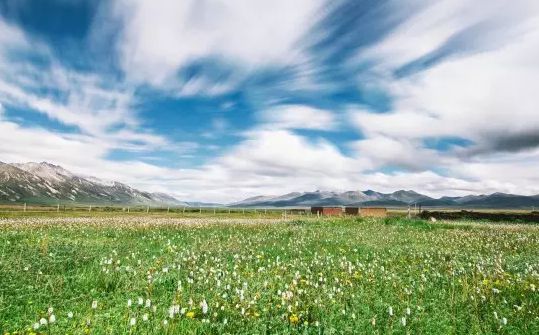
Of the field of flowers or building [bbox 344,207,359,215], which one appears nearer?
the field of flowers

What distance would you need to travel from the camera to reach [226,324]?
297 inches

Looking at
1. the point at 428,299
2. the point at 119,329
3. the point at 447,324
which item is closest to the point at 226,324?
the point at 119,329

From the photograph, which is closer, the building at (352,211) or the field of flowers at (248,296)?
the field of flowers at (248,296)

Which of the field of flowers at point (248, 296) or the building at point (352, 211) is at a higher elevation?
the building at point (352, 211)

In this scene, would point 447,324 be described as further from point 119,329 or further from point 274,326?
point 119,329

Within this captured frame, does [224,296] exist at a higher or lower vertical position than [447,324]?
higher

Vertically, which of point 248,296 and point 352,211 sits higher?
point 352,211

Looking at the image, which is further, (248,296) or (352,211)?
(352,211)

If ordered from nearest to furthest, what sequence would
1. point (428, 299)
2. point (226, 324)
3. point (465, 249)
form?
point (226, 324), point (428, 299), point (465, 249)

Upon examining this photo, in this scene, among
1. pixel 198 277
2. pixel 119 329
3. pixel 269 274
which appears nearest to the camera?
pixel 119 329

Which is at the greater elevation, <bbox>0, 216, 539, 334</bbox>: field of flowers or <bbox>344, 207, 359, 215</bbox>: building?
<bbox>344, 207, 359, 215</bbox>: building

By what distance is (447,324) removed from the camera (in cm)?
850

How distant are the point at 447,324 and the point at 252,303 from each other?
3991mm

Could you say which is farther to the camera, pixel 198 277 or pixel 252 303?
pixel 198 277
